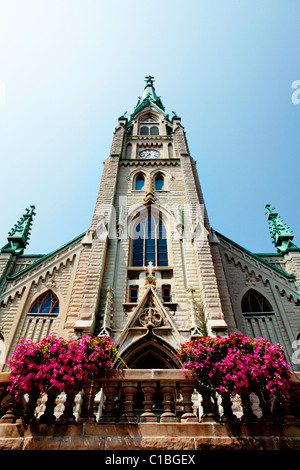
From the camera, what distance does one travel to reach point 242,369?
5039mm

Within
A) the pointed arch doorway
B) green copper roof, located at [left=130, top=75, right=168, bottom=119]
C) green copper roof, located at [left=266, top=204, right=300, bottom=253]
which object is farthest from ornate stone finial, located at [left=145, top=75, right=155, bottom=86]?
the pointed arch doorway

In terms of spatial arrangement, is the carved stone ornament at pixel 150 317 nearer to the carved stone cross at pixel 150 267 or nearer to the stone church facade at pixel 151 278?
the stone church facade at pixel 151 278

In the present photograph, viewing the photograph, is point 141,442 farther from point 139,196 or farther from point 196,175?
point 196,175

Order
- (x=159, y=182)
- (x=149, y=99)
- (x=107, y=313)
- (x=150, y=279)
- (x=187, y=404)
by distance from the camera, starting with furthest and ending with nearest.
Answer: (x=149, y=99) < (x=159, y=182) < (x=150, y=279) < (x=107, y=313) < (x=187, y=404)

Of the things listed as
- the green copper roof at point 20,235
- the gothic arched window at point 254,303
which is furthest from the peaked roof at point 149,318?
the green copper roof at point 20,235

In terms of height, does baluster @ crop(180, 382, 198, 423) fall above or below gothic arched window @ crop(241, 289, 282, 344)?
below

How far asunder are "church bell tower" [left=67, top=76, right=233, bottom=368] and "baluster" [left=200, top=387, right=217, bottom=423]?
5241 millimetres

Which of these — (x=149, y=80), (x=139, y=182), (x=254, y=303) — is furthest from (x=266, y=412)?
(x=149, y=80)

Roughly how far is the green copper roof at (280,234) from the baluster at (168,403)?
15544 millimetres

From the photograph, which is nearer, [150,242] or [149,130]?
[150,242]

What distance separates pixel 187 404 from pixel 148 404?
28.0 inches

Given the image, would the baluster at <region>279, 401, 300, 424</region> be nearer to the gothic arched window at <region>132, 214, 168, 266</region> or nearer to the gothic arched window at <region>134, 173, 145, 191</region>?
the gothic arched window at <region>132, 214, 168, 266</region>

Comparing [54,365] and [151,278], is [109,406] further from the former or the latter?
[151,278]

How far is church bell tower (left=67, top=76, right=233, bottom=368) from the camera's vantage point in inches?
423
